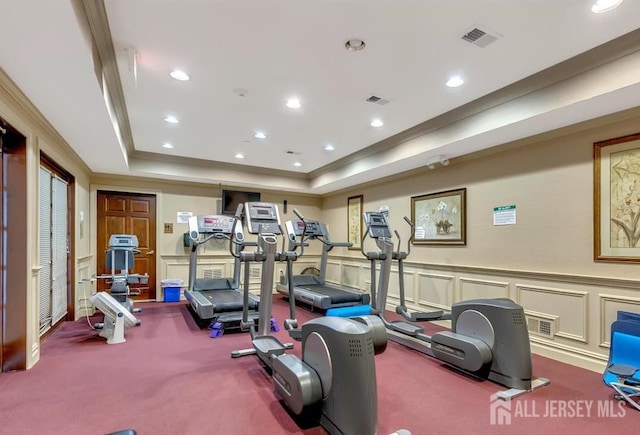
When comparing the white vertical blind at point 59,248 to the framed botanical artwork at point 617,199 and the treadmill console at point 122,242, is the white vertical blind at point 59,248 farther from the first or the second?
the framed botanical artwork at point 617,199

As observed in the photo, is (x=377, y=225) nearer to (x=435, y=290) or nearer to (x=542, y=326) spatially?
(x=435, y=290)

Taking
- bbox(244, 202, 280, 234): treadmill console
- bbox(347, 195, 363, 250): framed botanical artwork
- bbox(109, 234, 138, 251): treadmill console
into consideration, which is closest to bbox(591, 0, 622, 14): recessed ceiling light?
bbox(244, 202, 280, 234): treadmill console

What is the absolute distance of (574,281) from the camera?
3.69m

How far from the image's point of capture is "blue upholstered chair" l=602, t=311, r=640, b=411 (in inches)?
109

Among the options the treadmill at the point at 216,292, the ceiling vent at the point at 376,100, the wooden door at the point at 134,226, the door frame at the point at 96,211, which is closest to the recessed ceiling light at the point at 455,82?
the ceiling vent at the point at 376,100

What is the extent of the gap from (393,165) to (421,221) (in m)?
1.09

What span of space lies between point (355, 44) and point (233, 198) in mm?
5667

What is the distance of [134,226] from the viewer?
7043 mm

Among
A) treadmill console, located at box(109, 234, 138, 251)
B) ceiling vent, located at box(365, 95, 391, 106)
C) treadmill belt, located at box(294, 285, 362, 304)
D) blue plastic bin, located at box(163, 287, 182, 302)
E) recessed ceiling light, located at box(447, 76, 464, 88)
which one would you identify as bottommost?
blue plastic bin, located at box(163, 287, 182, 302)

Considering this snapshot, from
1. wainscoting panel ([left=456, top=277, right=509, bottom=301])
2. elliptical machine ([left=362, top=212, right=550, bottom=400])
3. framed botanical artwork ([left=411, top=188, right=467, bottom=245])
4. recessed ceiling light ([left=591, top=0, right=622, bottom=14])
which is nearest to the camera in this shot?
recessed ceiling light ([left=591, top=0, right=622, bottom=14])

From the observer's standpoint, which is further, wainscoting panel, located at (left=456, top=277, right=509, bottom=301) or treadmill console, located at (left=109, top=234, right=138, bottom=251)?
treadmill console, located at (left=109, top=234, right=138, bottom=251)

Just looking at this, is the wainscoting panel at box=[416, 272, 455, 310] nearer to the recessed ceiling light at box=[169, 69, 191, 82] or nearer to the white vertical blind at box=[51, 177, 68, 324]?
the recessed ceiling light at box=[169, 69, 191, 82]

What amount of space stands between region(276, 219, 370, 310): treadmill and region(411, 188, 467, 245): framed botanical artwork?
1308 mm

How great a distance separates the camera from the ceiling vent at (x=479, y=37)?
2625mm
